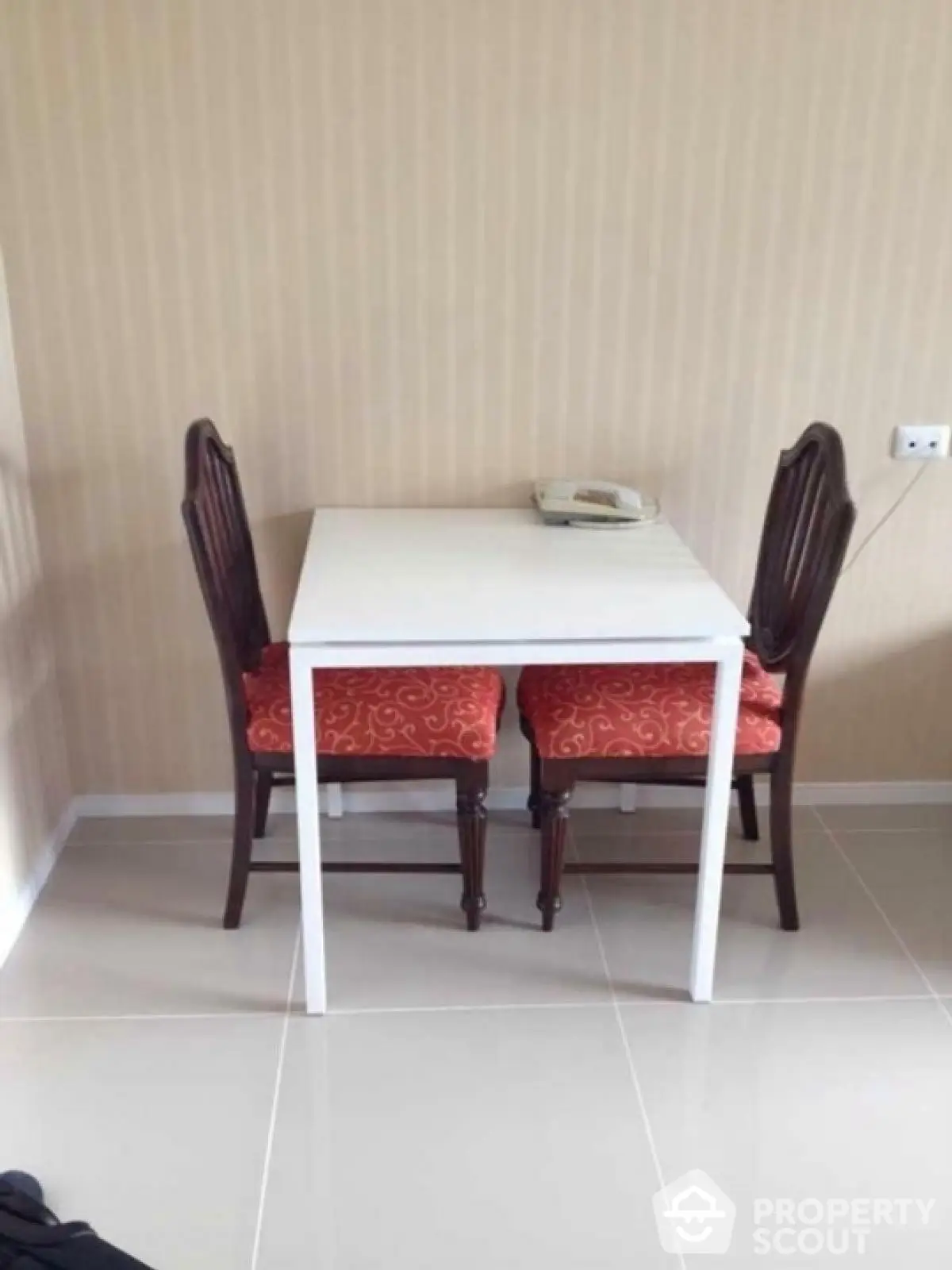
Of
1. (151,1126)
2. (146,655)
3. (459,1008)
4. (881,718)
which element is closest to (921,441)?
(881,718)

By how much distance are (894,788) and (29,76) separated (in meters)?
2.38

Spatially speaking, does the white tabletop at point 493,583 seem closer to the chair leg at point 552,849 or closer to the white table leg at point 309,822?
the white table leg at point 309,822

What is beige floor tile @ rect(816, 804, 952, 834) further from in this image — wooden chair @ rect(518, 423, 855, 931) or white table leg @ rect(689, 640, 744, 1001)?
white table leg @ rect(689, 640, 744, 1001)

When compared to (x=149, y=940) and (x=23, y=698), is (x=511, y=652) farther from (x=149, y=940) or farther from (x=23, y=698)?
(x=23, y=698)

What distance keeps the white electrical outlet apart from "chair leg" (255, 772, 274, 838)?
1.50m

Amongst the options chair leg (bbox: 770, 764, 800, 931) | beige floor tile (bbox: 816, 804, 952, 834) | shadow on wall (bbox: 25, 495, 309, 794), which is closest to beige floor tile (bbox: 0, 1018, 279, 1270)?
shadow on wall (bbox: 25, 495, 309, 794)

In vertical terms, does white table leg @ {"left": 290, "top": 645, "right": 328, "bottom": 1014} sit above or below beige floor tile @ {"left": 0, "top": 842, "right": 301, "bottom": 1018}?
above

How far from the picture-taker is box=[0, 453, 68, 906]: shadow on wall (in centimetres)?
230

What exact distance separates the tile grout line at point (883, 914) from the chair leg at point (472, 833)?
32.1 inches

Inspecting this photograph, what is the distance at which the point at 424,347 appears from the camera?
2.42 m

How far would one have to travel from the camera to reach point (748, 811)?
264 cm

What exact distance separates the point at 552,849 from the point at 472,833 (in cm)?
16

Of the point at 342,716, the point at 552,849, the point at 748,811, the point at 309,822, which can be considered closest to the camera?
the point at 309,822

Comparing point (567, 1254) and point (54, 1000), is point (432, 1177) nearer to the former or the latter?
point (567, 1254)
